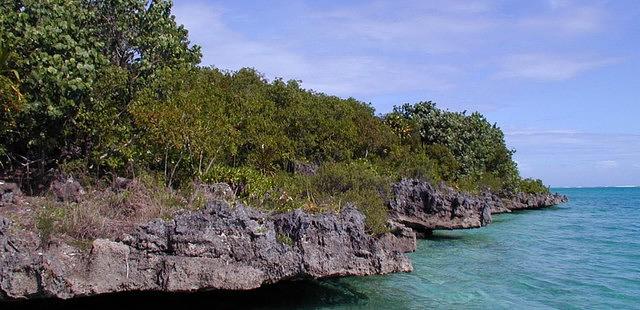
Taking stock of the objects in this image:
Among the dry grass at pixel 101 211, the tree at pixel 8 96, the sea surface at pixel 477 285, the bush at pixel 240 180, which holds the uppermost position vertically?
the tree at pixel 8 96

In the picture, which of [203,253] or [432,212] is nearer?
[203,253]

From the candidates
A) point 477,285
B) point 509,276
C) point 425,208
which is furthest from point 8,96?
point 425,208

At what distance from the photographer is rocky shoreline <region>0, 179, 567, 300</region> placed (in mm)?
9406

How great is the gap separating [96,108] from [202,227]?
16.9 feet

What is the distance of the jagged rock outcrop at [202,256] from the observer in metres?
9.40

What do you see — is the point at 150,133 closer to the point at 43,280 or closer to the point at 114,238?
the point at 114,238

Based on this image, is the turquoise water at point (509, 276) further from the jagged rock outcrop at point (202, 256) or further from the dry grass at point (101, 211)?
the dry grass at point (101, 211)

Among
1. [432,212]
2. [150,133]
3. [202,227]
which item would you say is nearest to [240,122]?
[150,133]

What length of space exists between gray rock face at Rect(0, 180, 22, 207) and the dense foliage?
1440mm

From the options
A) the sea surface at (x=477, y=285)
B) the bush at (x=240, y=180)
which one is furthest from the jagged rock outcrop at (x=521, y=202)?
the bush at (x=240, y=180)

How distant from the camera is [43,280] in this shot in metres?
9.32

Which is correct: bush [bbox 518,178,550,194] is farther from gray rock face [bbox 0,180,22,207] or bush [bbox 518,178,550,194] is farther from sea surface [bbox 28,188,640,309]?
gray rock face [bbox 0,180,22,207]

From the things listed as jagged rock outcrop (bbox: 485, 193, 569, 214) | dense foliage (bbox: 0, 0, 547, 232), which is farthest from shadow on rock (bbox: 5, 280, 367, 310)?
jagged rock outcrop (bbox: 485, 193, 569, 214)

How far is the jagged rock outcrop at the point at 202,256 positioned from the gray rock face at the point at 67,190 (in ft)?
8.66
